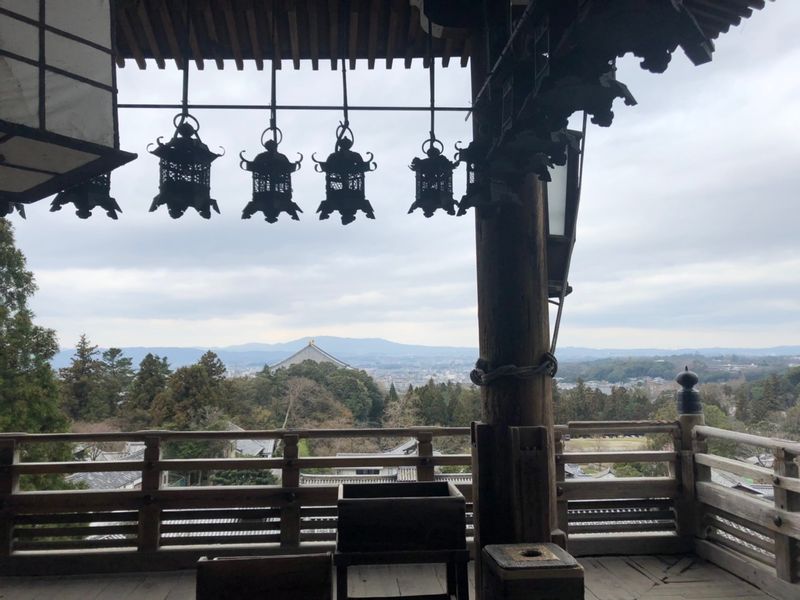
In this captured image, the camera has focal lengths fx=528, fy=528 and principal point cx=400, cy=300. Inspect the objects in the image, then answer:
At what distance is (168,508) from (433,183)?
270 centimetres

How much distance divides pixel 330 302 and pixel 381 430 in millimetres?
13196

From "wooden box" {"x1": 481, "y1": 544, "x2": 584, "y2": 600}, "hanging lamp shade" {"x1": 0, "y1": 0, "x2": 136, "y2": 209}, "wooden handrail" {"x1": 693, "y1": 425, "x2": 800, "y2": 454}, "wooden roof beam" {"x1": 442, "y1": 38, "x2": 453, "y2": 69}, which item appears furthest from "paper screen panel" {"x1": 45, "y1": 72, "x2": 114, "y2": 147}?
"wooden handrail" {"x1": 693, "y1": 425, "x2": 800, "y2": 454}

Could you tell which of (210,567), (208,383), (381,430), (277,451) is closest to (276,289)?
(208,383)

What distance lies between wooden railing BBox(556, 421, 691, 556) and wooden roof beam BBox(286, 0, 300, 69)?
2.78 m

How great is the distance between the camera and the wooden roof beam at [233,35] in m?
2.47

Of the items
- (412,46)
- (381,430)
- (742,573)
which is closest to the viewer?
(412,46)

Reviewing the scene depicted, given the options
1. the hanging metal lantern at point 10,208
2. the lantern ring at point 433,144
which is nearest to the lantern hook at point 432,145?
the lantern ring at point 433,144

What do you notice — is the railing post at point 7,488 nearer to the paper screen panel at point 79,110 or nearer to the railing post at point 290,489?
the railing post at point 290,489

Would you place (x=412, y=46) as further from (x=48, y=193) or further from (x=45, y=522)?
(x=45, y=522)

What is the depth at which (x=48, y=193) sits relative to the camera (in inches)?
80.4

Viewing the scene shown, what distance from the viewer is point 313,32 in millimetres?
2611

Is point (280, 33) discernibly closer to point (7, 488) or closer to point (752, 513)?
point (7, 488)

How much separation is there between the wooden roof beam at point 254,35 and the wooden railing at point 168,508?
226cm

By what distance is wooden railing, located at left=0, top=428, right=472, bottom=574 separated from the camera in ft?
11.0
